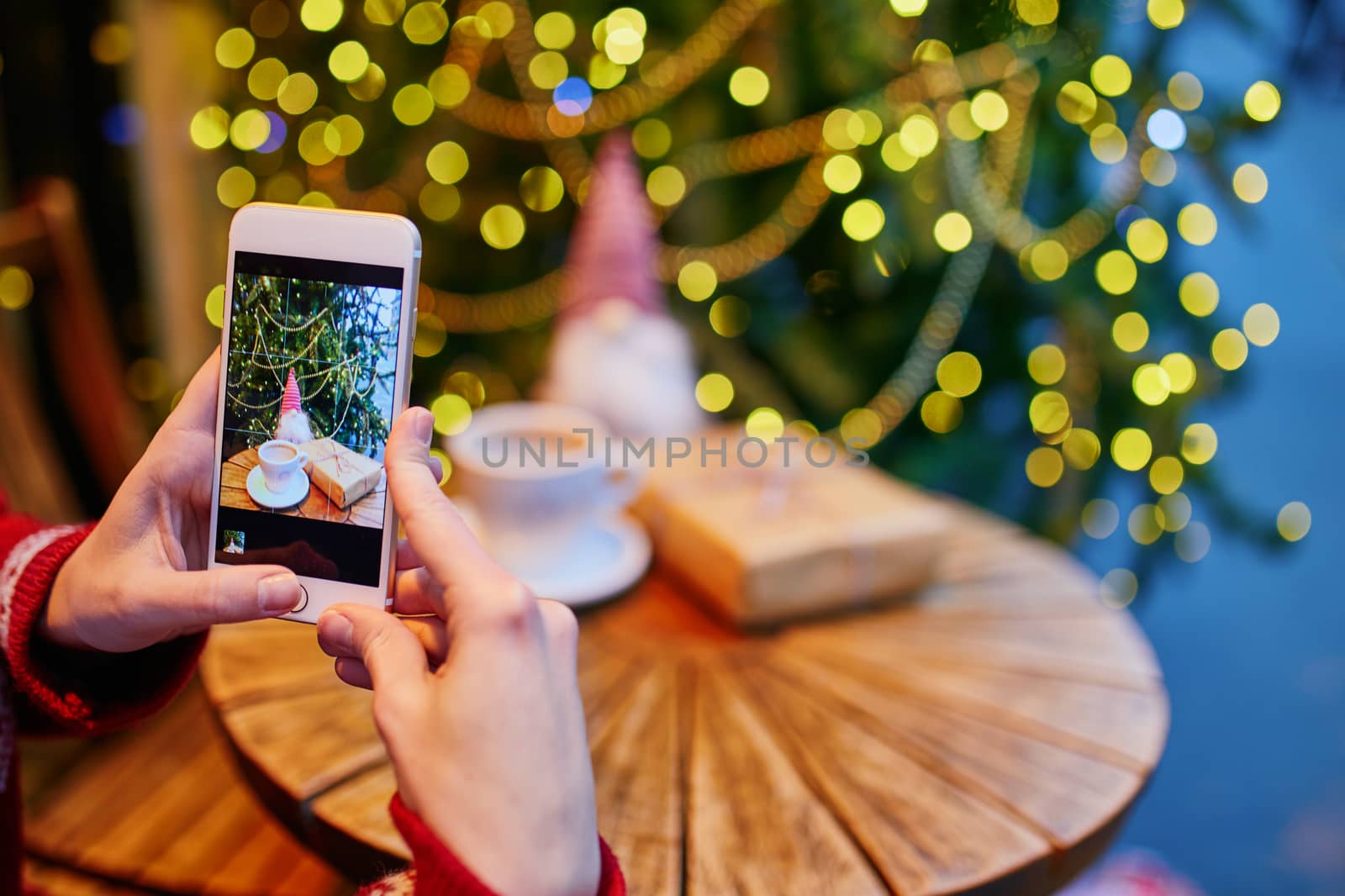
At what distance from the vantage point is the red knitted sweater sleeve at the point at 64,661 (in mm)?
472

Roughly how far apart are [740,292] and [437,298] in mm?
580

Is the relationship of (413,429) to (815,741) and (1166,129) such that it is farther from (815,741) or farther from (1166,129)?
(1166,129)

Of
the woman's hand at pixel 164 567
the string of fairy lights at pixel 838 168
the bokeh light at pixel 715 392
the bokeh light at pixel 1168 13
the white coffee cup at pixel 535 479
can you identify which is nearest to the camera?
the woman's hand at pixel 164 567

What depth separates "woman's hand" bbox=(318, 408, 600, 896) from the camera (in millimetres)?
325

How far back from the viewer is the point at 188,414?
0.44 meters

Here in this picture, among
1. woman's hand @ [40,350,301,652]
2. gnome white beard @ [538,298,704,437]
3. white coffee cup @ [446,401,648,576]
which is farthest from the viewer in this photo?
gnome white beard @ [538,298,704,437]

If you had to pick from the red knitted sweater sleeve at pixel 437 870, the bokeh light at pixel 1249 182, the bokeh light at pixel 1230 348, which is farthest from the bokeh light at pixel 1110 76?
the red knitted sweater sleeve at pixel 437 870

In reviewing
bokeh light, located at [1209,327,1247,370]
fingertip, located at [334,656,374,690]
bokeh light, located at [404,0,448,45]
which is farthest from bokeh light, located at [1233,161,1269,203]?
fingertip, located at [334,656,374,690]

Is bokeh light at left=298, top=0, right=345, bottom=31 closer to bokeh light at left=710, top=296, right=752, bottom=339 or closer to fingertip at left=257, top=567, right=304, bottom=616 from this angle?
bokeh light at left=710, top=296, right=752, bottom=339

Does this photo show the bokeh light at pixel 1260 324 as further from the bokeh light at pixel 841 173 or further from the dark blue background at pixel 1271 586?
the bokeh light at pixel 841 173

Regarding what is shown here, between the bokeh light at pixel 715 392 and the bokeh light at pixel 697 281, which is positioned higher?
the bokeh light at pixel 697 281

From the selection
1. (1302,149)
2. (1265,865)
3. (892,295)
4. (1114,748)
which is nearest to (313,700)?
(1114,748)

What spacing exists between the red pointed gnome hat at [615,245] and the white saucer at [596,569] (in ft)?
1.17

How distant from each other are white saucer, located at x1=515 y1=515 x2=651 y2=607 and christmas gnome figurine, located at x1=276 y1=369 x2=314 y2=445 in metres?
0.30
